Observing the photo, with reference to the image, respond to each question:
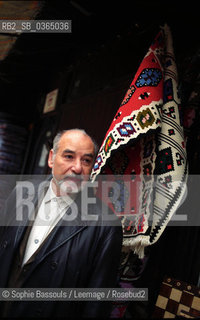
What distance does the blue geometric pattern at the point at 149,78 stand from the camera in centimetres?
181

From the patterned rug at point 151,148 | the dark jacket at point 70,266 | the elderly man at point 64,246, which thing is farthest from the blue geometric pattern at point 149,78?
the dark jacket at point 70,266

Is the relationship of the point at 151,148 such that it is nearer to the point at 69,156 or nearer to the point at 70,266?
the point at 69,156

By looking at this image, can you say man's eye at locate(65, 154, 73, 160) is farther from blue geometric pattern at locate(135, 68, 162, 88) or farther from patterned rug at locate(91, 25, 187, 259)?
blue geometric pattern at locate(135, 68, 162, 88)

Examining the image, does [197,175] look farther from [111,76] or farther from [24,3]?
[24,3]

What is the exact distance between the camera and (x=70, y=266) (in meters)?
1.45

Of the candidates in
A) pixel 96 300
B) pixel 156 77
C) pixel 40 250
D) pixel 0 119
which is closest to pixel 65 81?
pixel 0 119

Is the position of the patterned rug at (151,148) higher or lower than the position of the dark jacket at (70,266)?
higher

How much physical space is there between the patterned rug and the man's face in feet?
0.44

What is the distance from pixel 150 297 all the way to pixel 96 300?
78 cm

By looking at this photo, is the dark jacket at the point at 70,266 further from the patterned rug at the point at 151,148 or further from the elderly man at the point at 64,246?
the patterned rug at the point at 151,148

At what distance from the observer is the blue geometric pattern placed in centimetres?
181

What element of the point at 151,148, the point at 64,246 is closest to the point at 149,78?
the point at 151,148

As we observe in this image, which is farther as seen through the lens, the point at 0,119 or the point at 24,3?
the point at 0,119

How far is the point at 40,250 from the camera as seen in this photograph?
147cm
